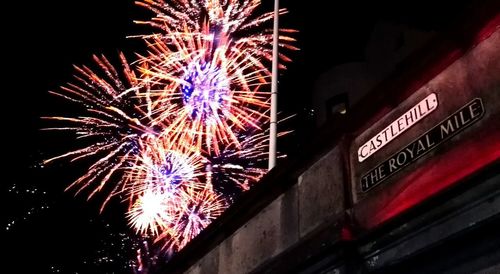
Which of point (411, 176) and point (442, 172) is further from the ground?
point (411, 176)

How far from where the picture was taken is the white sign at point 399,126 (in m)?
6.98

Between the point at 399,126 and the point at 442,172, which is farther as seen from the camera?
the point at 399,126

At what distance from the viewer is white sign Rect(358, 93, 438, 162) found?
275 inches

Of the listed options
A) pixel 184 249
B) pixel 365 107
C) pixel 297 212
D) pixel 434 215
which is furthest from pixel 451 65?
pixel 184 249

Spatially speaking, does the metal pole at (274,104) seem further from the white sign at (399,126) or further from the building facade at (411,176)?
the white sign at (399,126)

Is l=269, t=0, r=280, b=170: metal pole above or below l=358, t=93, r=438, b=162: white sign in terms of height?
above

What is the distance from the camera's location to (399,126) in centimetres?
738

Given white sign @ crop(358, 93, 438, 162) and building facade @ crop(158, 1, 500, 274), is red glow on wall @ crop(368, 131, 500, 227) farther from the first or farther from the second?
white sign @ crop(358, 93, 438, 162)

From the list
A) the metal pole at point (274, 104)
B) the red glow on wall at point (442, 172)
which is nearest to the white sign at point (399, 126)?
the red glow on wall at point (442, 172)

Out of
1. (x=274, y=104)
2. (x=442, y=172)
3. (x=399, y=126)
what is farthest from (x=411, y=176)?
(x=274, y=104)

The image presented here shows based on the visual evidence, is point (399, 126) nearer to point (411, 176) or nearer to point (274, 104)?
point (411, 176)

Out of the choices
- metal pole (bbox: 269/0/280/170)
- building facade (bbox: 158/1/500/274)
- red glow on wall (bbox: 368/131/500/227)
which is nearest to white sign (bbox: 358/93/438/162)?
building facade (bbox: 158/1/500/274)

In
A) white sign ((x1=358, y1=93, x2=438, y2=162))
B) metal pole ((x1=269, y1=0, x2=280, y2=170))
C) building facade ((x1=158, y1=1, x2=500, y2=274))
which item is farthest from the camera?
metal pole ((x1=269, y1=0, x2=280, y2=170))

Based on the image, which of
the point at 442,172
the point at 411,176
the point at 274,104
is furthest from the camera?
the point at 274,104
